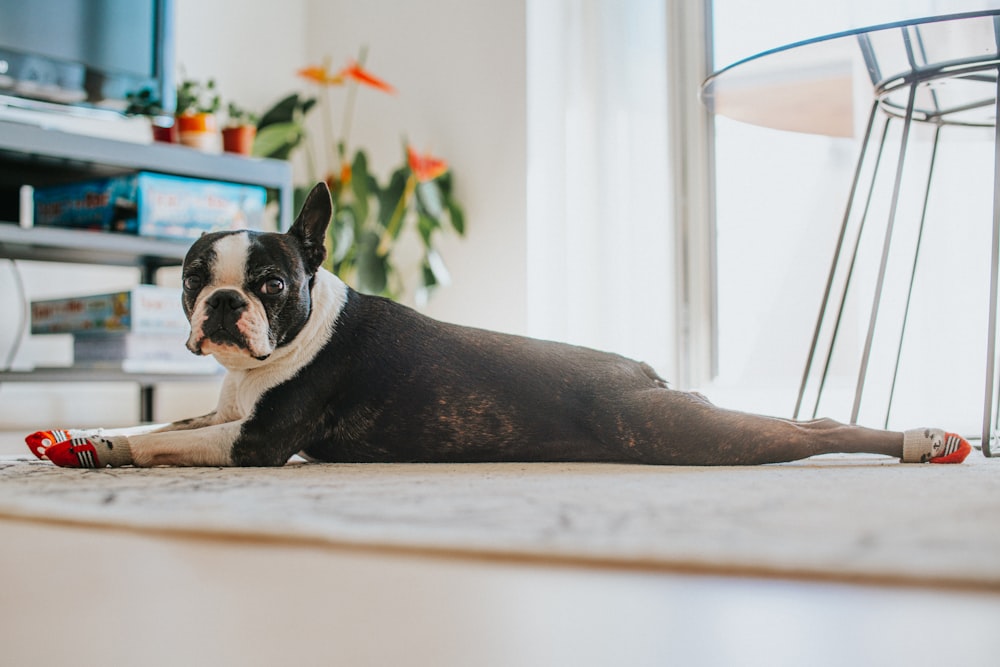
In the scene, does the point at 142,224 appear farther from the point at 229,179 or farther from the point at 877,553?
the point at 877,553

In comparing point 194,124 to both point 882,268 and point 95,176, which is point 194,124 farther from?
point 882,268

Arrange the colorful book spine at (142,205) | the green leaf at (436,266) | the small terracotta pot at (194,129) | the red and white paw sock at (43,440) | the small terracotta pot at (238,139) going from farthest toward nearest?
1. the green leaf at (436,266)
2. the small terracotta pot at (238,139)
3. the small terracotta pot at (194,129)
4. the colorful book spine at (142,205)
5. the red and white paw sock at (43,440)

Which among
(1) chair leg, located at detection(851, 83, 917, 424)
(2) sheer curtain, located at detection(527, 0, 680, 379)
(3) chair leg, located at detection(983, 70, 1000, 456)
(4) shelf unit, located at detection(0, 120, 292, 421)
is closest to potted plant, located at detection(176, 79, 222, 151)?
(4) shelf unit, located at detection(0, 120, 292, 421)

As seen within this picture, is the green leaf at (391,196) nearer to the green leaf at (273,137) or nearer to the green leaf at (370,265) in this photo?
the green leaf at (370,265)

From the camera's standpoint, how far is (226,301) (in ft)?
5.29

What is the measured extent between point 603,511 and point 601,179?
3.13 meters

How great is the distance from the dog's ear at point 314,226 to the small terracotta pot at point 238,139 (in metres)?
2.07

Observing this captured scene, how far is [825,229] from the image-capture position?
373cm

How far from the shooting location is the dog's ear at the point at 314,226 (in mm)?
1729

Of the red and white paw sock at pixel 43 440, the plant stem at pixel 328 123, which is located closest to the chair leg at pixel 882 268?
Answer: the red and white paw sock at pixel 43 440

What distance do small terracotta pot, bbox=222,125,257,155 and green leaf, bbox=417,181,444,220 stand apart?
72 cm

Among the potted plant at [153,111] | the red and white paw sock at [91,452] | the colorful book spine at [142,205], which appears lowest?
the red and white paw sock at [91,452]

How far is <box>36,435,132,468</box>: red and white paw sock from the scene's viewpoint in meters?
1.59

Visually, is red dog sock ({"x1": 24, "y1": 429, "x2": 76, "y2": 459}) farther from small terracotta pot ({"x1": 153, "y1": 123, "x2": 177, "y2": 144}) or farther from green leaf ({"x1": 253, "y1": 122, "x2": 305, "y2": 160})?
green leaf ({"x1": 253, "y1": 122, "x2": 305, "y2": 160})
